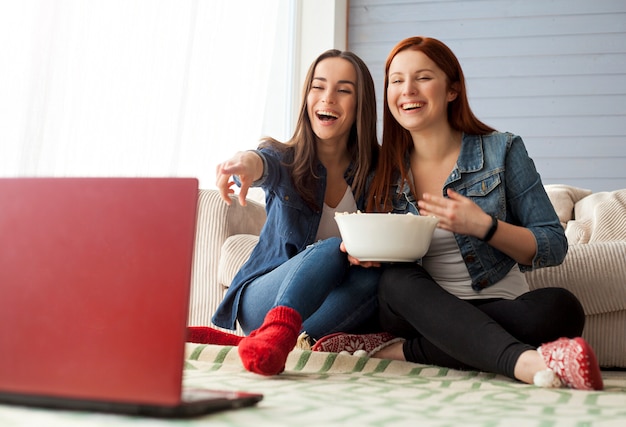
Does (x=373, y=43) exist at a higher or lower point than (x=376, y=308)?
higher

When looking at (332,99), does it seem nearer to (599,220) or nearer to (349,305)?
(349,305)

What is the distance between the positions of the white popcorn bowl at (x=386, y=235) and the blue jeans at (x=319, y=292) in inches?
3.5

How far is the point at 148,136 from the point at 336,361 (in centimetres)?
112

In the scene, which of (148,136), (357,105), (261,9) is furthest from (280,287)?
(261,9)

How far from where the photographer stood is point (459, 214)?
4.35 ft

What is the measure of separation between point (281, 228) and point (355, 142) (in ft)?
0.96

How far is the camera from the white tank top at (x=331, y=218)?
166 cm

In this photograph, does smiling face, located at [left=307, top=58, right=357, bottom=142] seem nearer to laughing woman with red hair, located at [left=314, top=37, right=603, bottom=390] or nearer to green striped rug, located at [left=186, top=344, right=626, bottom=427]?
laughing woman with red hair, located at [left=314, top=37, right=603, bottom=390]

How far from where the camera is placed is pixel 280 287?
1.39 metres

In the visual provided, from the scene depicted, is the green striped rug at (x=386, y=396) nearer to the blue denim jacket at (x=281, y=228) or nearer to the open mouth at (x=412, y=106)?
the blue denim jacket at (x=281, y=228)

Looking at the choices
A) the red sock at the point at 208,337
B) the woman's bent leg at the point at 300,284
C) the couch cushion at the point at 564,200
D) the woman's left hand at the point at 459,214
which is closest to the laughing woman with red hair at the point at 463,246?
the woman's left hand at the point at 459,214

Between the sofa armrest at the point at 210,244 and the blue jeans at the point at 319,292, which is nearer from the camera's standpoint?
the blue jeans at the point at 319,292

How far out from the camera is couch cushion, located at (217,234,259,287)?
2.00 meters

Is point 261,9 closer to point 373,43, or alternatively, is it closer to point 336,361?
point 373,43
